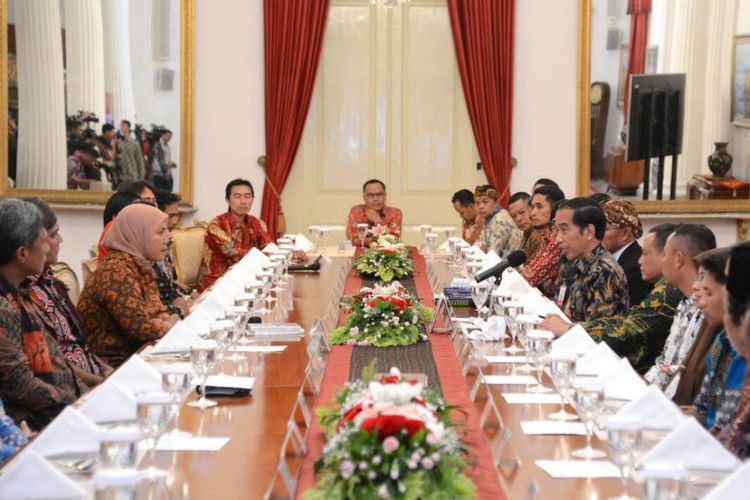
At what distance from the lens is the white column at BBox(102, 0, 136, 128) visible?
27.9ft

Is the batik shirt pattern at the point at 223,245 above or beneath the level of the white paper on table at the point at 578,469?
beneath

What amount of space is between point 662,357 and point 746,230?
5.41 metres

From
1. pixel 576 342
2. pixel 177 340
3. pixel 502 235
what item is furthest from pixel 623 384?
pixel 502 235

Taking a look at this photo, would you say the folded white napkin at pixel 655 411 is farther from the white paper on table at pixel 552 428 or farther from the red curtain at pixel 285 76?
the red curtain at pixel 285 76

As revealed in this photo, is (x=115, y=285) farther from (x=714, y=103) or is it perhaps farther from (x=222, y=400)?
(x=714, y=103)

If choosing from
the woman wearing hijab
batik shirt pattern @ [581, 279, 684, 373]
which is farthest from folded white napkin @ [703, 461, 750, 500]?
the woman wearing hijab

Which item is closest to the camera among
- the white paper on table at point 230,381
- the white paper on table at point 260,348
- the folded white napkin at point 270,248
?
the white paper on table at point 230,381

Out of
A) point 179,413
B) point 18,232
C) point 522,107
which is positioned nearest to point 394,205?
point 522,107

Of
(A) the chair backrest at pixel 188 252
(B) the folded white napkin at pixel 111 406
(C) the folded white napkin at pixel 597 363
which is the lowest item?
(A) the chair backrest at pixel 188 252

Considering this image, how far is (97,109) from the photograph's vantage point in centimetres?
850

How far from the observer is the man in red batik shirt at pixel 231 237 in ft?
22.9

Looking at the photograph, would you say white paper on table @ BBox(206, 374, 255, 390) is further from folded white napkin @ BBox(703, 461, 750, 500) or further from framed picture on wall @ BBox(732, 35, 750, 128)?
framed picture on wall @ BBox(732, 35, 750, 128)

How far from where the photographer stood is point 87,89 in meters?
8.45

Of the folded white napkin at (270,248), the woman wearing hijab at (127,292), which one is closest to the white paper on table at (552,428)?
the woman wearing hijab at (127,292)
